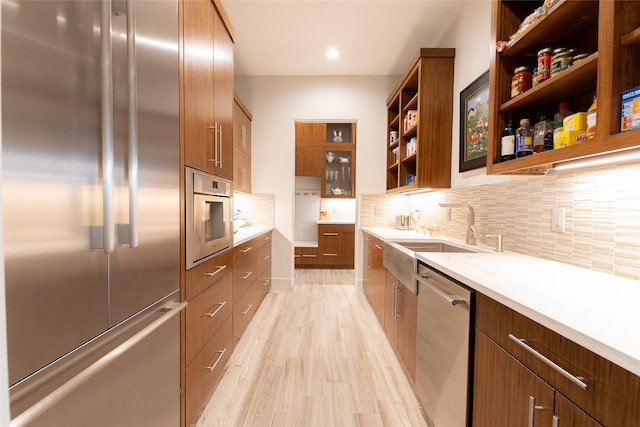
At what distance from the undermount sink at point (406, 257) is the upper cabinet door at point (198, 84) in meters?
1.34

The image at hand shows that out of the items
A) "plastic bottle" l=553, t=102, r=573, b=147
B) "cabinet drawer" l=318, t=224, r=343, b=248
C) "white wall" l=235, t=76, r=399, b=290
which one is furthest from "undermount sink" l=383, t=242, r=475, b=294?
"cabinet drawer" l=318, t=224, r=343, b=248

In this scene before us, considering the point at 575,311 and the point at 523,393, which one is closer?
the point at 575,311

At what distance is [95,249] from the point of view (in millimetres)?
806

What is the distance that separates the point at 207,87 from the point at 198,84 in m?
0.13

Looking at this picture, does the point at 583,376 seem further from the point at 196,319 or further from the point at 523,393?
the point at 196,319

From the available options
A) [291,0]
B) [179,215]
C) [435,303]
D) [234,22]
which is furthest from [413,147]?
[179,215]

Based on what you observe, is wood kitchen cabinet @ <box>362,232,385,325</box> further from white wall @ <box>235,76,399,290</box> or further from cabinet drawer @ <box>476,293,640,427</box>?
cabinet drawer @ <box>476,293,640,427</box>

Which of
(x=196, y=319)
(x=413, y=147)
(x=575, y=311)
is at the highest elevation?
(x=413, y=147)

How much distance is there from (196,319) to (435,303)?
1.22 metres

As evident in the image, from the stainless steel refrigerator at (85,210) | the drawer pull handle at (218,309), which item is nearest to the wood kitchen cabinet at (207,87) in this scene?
the stainless steel refrigerator at (85,210)

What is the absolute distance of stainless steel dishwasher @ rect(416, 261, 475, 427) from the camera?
1.14 metres

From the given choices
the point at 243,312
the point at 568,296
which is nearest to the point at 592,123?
the point at 568,296

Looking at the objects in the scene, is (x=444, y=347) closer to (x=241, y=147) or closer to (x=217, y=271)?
(x=217, y=271)

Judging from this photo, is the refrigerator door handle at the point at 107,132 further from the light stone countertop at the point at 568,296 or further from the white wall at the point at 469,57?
the white wall at the point at 469,57
